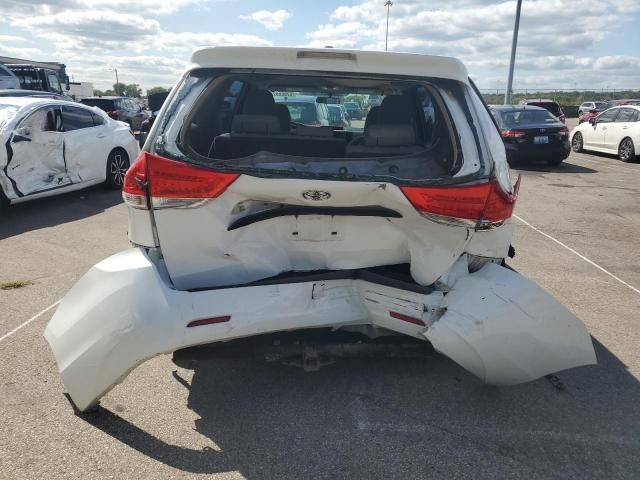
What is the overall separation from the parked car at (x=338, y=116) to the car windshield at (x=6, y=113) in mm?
4728

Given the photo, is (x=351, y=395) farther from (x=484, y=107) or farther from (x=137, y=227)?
(x=484, y=107)

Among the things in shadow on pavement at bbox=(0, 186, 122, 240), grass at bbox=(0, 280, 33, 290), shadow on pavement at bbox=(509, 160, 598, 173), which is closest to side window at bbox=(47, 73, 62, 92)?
shadow on pavement at bbox=(0, 186, 122, 240)

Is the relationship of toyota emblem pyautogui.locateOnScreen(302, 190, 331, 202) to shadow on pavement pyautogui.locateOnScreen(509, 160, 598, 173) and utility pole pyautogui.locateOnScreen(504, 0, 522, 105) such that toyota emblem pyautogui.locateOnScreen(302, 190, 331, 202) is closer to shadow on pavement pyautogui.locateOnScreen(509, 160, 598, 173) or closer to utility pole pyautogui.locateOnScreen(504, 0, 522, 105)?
shadow on pavement pyautogui.locateOnScreen(509, 160, 598, 173)

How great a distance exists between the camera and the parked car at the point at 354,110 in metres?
4.62

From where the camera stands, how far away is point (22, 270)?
16.9 ft

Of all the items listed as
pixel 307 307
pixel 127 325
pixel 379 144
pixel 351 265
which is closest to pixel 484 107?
pixel 379 144

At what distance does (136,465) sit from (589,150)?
1793 cm

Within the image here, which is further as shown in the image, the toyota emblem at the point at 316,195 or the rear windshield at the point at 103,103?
the rear windshield at the point at 103,103

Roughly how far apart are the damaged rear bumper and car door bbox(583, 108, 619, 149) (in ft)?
51.8

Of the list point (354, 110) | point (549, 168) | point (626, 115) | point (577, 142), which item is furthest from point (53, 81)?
point (354, 110)

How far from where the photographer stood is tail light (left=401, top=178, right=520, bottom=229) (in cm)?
256

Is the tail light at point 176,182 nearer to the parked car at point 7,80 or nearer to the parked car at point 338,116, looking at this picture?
the parked car at point 338,116

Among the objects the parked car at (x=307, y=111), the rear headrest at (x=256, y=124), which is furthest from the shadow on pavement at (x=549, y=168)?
the rear headrest at (x=256, y=124)

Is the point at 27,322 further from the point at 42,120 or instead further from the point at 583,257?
the point at 583,257
